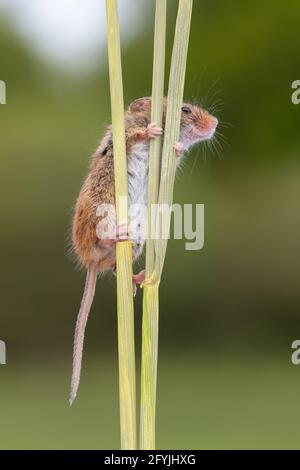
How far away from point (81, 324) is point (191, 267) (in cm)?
492

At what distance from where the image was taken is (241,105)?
19.9ft

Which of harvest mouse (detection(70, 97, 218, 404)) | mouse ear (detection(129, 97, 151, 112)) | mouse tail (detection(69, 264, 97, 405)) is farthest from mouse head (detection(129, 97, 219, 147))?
mouse tail (detection(69, 264, 97, 405))

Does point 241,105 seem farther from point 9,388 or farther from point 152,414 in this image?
point 152,414

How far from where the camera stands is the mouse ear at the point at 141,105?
171cm

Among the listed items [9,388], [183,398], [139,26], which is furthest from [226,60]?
[9,388]

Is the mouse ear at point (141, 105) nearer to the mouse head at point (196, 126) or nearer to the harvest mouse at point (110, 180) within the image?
the harvest mouse at point (110, 180)

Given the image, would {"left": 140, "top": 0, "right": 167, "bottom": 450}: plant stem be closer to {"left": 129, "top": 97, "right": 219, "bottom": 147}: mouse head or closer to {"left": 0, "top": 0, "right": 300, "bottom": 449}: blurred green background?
{"left": 129, "top": 97, "right": 219, "bottom": 147}: mouse head

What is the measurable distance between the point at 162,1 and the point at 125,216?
29 centimetres

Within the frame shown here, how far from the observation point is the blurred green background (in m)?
5.32

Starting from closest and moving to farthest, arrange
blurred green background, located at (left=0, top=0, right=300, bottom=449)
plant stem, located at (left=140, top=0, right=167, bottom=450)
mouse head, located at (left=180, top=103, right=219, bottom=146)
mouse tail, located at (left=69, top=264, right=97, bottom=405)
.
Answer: plant stem, located at (left=140, top=0, right=167, bottom=450)
mouse tail, located at (left=69, top=264, right=97, bottom=405)
mouse head, located at (left=180, top=103, right=219, bottom=146)
blurred green background, located at (left=0, top=0, right=300, bottom=449)

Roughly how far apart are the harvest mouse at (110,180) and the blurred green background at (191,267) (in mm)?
3052

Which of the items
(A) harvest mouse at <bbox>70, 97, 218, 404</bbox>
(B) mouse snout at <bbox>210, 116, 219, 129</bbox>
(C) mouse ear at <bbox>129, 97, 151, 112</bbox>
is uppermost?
(C) mouse ear at <bbox>129, 97, 151, 112</bbox>

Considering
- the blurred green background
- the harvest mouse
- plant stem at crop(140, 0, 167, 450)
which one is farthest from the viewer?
the blurred green background

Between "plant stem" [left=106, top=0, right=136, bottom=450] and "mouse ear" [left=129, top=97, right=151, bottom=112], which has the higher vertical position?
"mouse ear" [left=129, top=97, right=151, bottom=112]
